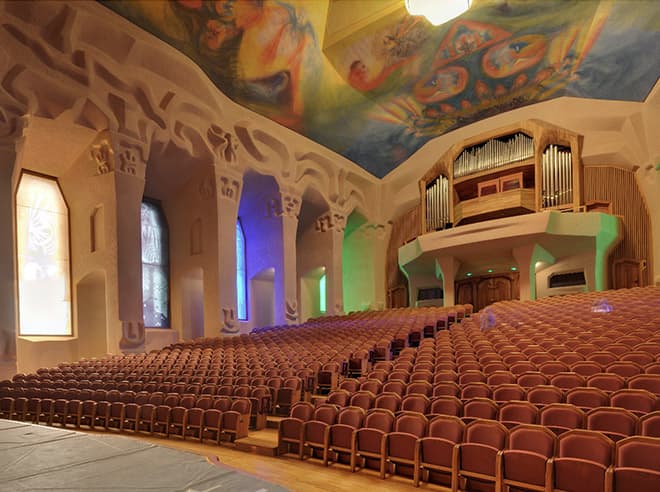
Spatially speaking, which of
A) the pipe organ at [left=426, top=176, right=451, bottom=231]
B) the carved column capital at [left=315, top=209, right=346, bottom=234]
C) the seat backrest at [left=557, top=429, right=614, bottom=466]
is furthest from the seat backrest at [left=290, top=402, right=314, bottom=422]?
the carved column capital at [left=315, top=209, right=346, bottom=234]

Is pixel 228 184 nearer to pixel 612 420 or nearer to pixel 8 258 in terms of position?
pixel 8 258

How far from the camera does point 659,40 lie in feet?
30.7

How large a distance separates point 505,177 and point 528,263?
9.50 feet

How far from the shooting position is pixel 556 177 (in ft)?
37.1

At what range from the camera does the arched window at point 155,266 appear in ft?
34.8

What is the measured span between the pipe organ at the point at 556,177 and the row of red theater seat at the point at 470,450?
390 inches

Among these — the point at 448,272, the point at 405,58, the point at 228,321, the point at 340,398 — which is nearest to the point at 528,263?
the point at 448,272

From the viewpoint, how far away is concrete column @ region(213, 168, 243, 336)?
10.1 meters

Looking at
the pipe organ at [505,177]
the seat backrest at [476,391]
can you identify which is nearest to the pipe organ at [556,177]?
the pipe organ at [505,177]

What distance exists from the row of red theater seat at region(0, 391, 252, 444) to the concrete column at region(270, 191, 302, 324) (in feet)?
24.6

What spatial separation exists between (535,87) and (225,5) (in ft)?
27.1

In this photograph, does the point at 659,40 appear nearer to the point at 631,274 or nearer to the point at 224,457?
the point at 631,274

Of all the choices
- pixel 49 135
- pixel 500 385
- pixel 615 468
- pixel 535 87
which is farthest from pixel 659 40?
pixel 49 135

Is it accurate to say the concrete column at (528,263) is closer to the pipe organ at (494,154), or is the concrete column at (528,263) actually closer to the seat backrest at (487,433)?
the pipe organ at (494,154)
